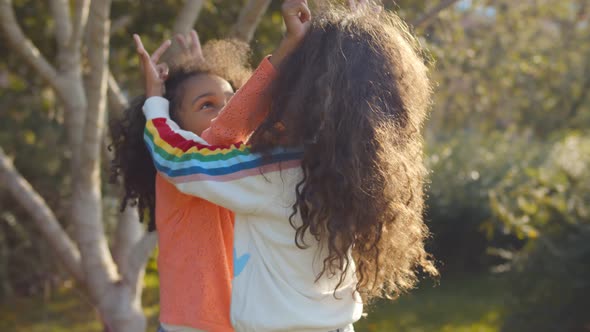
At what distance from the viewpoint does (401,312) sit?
21.2ft

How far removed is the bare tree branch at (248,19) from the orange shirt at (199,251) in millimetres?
1149

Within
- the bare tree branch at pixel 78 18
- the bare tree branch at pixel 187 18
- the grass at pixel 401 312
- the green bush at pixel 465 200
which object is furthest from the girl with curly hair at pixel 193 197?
the green bush at pixel 465 200

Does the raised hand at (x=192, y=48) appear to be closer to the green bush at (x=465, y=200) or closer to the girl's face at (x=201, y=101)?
the girl's face at (x=201, y=101)

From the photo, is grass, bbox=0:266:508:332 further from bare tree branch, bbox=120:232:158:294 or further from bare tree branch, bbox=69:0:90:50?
bare tree branch, bbox=69:0:90:50

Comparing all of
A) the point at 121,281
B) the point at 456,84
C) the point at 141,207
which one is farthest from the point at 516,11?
the point at 141,207

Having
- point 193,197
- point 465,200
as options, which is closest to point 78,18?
point 193,197

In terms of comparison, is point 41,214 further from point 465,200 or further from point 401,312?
point 465,200

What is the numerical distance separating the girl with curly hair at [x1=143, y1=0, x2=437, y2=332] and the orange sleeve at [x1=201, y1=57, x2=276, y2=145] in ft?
0.10

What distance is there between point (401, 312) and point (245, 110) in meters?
4.94

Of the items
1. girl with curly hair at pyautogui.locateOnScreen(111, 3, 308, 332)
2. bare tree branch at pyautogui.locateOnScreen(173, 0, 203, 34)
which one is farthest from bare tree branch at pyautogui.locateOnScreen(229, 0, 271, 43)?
girl with curly hair at pyautogui.locateOnScreen(111, 3, 308, 332)

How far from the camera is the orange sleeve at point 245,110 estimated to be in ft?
6.03

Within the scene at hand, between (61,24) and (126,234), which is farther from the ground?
(61,24)

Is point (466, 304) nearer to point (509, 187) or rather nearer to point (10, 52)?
point (509, 187)

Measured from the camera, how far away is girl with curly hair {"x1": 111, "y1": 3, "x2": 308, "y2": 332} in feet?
6.18
